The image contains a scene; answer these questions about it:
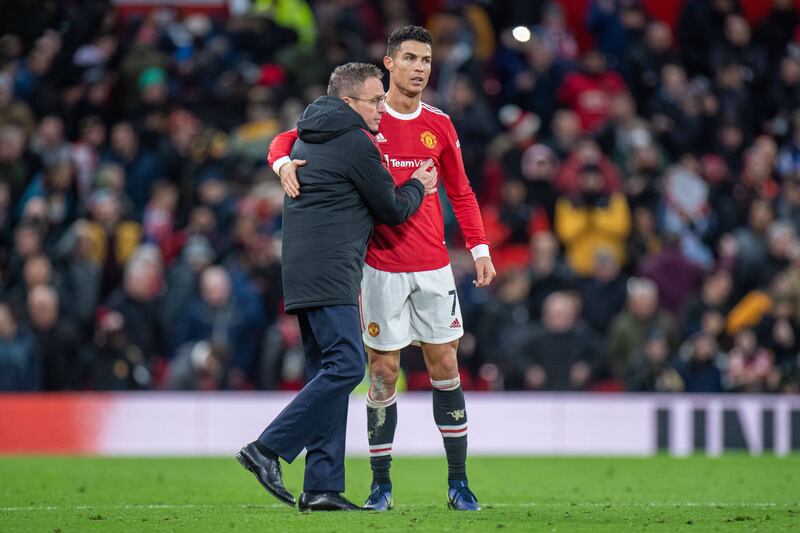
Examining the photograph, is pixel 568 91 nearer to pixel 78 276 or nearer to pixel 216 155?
pixel 216 155

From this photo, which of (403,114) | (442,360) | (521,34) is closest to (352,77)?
(403,114)

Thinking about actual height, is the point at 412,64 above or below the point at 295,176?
above

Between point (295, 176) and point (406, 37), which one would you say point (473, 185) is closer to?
point (406, 37)

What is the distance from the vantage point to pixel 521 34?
62.0 feet

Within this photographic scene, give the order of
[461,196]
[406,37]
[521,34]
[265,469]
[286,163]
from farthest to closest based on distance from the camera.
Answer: [521,34] < [461,196] < [406,37] < [286,163] < [265,469]

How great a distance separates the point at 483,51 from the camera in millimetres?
19047

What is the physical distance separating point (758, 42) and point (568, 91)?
3.09 m

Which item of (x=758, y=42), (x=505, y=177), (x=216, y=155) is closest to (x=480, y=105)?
(x=505, y=177)

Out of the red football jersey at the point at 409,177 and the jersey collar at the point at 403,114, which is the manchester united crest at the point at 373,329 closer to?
the red football jersey at the point at 409,177

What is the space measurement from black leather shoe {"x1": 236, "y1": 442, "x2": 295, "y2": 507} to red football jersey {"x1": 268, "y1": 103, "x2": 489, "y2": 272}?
1.34 meters

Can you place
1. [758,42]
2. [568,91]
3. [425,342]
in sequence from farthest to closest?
[758,42] < [568,91] < [425,342]

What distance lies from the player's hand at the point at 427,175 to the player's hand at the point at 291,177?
2.26 ft

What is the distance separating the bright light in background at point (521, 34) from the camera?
18891 mm

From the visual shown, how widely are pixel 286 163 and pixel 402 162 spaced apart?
0.72 meters
